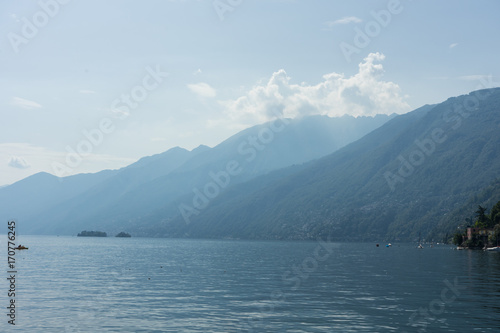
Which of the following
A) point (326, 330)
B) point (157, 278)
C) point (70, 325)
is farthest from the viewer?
point (157, 278)

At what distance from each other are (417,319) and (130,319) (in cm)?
3334

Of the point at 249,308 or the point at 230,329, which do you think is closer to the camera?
the point at 230,329

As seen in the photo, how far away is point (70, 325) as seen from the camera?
51531mm

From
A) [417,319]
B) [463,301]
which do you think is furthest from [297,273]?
[417,319]

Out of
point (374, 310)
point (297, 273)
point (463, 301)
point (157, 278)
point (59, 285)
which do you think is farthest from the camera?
point (297, 273)

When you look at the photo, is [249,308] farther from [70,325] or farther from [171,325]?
[70,325]

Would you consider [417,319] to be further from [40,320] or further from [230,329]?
[40,320]

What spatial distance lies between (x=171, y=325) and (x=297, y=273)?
58672 millimetres

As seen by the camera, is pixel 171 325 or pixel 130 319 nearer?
pixel 171 325

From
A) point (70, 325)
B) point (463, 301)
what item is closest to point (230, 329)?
point (70, 325)

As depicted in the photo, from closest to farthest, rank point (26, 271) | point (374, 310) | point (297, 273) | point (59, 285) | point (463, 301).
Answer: point (374, 310) → point (463, 301) → point (59, 285) → point (297, 273) → point (26, 271)

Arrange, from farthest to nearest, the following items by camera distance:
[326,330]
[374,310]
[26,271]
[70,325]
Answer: [26,271]
[374,310]
[70,325]
[326,330]

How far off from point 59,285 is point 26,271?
33.8 m

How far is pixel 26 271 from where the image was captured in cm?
11319
